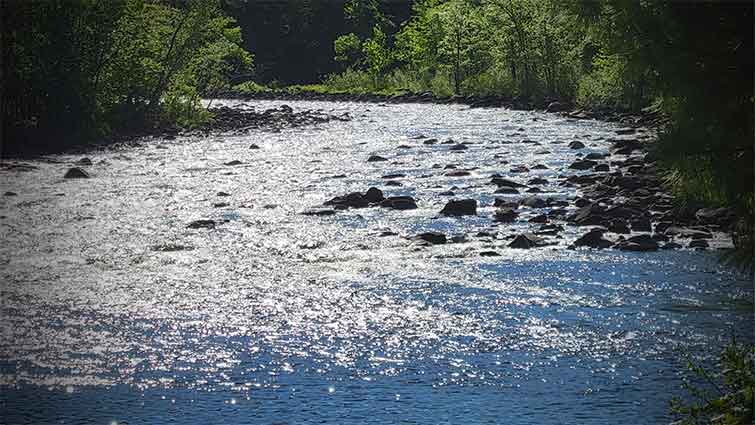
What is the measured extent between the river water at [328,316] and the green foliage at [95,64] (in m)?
11.4

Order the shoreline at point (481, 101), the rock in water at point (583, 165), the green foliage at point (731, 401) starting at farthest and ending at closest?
the shoreline at point (481, 101) → the rock in water at point (583, 165) → the green foliage at point (731, 401)

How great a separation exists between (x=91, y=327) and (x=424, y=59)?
62.0 metres

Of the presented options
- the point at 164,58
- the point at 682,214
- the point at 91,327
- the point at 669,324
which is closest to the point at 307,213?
the point at 682,214

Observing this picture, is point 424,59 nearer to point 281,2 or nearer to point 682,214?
point 281,2

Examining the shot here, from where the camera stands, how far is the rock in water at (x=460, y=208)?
19.2 meters

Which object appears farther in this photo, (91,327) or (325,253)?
(325,253)

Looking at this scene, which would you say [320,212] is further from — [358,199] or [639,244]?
[639,244]

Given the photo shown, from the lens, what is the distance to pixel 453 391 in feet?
31.3

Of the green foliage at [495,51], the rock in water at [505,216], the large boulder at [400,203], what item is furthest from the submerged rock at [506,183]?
the green foliage at [495,51]

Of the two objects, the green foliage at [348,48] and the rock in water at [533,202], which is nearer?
the rock in water at [533,202]

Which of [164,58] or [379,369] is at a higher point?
[164,58]

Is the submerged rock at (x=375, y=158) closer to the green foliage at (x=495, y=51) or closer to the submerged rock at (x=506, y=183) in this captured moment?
the submerged rock at (x=506, y=183)

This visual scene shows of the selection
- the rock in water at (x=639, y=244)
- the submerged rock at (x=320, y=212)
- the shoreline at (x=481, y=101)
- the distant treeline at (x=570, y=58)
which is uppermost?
the distant treeline at (x=570, y=58)

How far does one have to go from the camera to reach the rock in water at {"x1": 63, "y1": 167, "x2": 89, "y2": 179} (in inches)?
1000
